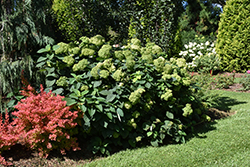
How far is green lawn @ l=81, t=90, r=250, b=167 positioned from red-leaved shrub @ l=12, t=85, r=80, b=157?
54 cm

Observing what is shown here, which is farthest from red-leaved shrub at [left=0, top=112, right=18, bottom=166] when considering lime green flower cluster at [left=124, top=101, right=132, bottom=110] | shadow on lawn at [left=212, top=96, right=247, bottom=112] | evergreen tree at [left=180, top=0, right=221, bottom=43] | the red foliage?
evergreen tree at [left=180, top=0, right=221, bottom=43]

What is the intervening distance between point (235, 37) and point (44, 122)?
8798mm

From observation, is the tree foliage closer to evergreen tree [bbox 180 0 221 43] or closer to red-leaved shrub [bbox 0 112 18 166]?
red-leaved shrub [bbox 0 112 18 166]

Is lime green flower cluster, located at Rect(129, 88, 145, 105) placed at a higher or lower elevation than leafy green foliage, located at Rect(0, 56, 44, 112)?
lower

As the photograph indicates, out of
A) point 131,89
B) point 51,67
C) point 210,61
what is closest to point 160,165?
point 131,89

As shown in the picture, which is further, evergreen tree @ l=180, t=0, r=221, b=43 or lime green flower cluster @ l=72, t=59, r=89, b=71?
evergreen tree @ l=180, t=0, r=221, b=43

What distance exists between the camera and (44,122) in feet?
9.16

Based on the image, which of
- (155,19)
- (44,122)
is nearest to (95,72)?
(44,122)

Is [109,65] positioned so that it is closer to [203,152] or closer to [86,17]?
[203,152]

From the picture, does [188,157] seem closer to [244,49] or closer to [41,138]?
[41,138]

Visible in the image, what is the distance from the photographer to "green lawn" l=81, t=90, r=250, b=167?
2.91m

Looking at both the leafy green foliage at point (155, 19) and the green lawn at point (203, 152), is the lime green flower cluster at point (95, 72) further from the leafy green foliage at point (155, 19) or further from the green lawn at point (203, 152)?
the leafy green foliage at point (155, 19)

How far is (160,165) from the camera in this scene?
283 centimetres

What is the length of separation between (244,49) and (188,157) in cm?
753
